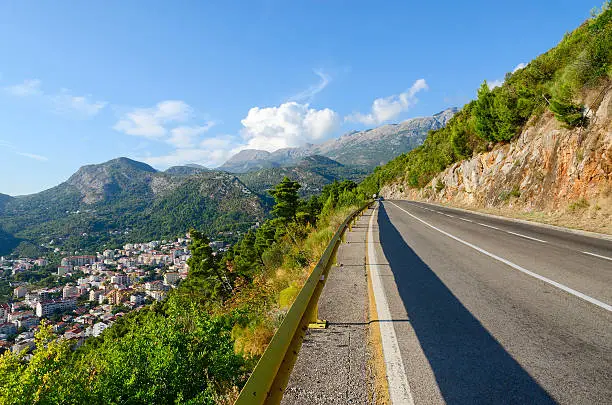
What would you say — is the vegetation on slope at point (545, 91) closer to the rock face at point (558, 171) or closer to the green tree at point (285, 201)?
the rock face at point (558, 171)

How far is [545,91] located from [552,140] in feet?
18.9

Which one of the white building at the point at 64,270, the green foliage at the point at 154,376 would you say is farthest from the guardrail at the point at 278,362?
the white building at the point at 64,270

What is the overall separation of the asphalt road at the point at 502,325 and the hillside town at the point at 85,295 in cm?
1459

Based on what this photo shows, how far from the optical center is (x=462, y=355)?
2.81 meters

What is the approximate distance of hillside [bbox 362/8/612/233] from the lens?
13.7m

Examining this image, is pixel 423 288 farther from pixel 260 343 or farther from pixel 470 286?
pixel 260 343

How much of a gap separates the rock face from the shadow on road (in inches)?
444

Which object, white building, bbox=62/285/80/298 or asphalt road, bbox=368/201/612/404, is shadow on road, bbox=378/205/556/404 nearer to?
asphalt road, bbox=368/201/612/404

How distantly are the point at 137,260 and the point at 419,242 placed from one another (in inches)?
4927

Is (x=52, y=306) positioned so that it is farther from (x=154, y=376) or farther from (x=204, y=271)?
(x=154, y=376)

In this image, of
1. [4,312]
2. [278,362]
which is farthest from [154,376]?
[4,312]

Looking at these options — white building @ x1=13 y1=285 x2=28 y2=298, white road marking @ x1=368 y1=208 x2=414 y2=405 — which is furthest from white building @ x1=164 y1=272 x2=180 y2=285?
white road marking @ x1=368 y1=208 x2=414 y2=405

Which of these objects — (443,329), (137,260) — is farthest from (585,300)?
(137,260)

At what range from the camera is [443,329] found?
11.2 ft
